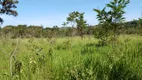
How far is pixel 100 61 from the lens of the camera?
454cm

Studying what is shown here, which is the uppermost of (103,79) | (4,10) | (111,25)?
(4,10)

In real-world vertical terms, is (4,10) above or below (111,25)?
above

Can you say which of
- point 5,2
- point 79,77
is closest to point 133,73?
point 79,77

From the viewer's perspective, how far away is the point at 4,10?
18.7 m

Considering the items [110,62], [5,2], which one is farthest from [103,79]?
[5,2]

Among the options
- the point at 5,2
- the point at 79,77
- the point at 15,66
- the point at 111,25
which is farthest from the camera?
the point at 5,2

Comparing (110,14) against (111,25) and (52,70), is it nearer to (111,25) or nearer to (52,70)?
(111,25)

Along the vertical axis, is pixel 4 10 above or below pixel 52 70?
above

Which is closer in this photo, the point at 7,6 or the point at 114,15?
the point at 114,15

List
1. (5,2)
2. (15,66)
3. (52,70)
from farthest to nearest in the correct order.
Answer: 1. (5,2)
2. (52,70)
3. (15,66)

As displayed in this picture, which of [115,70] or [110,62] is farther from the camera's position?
[110,62]

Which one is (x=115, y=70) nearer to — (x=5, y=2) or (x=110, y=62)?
(x=110, y=62)

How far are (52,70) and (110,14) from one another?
17.4 feet

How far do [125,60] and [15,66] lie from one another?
1932 mm
